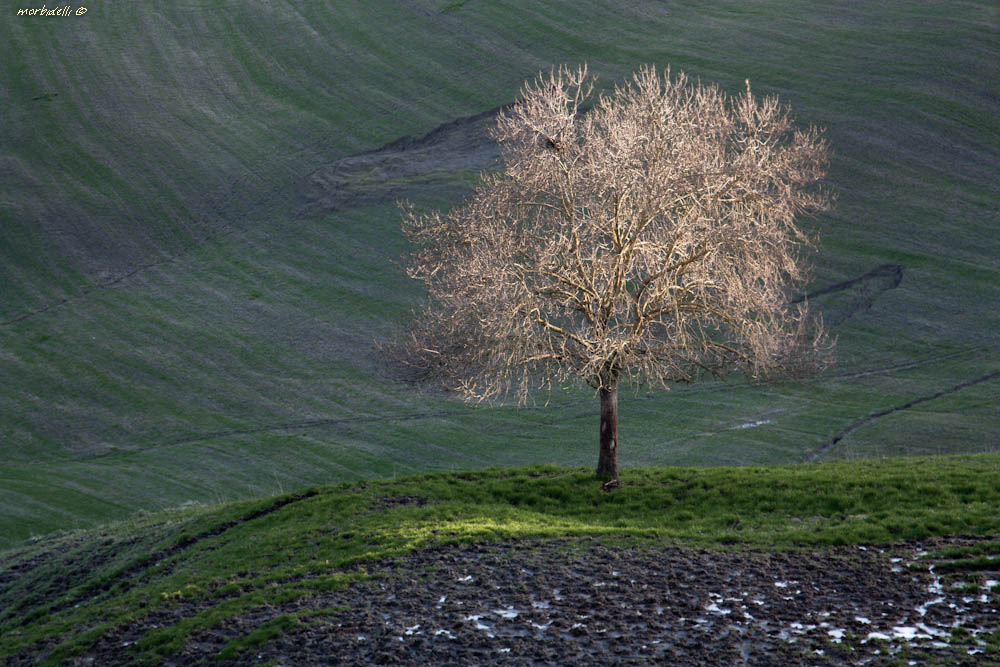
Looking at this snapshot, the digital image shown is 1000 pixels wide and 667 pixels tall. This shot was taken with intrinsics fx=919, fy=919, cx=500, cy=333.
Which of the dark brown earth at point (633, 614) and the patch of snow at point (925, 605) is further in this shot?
the patch of snow at point (925, 605)

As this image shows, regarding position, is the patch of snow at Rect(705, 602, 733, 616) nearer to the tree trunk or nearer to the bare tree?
the bare tree

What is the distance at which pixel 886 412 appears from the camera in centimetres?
4266

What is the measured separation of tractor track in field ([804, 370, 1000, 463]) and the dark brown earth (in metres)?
20.7

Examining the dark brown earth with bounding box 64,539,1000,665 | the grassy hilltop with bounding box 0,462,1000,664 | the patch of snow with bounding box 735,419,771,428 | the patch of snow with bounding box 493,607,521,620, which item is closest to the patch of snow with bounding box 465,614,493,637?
the dark brown earth with bounding box 64,539,1000,665

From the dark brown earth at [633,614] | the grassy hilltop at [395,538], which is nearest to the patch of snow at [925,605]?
the dark brown earth at [633,614]

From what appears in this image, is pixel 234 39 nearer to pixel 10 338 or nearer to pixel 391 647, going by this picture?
pixel 10 338

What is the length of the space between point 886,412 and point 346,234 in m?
37.9

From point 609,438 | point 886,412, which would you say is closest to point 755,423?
point 886,412

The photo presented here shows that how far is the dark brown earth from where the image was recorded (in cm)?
1425

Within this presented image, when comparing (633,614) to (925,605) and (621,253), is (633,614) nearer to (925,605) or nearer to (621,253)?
(925,605)

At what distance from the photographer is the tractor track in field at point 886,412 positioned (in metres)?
38.6

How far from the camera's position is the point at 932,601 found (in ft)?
51.4

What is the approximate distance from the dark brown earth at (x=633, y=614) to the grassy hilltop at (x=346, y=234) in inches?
809

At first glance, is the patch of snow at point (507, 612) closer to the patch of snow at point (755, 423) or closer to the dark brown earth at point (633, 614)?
the dark brown earth at point (633, 614)
